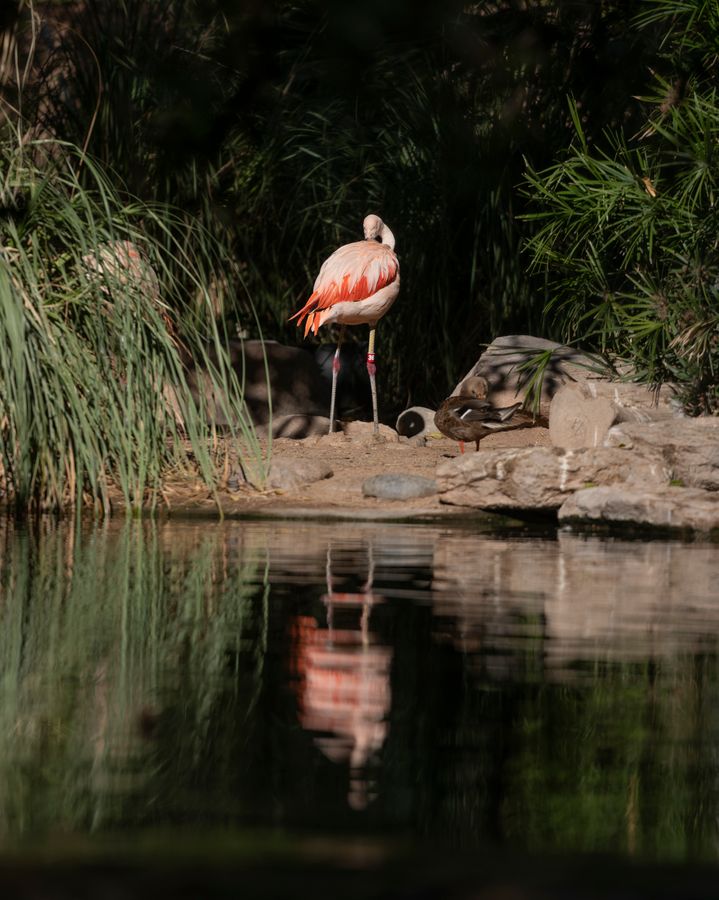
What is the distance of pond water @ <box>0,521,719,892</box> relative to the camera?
2490mm

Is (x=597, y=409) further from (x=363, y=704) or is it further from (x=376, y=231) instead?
(x=363, y=704)

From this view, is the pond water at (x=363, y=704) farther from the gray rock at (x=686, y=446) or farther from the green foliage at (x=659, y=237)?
the green foliage at (x=659, y=237)

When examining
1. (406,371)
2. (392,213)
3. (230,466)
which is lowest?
(230,466)

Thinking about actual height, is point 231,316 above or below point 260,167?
below

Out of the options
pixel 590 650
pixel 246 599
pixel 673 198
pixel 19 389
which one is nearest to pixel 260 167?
pixel 673 198

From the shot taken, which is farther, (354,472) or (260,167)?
(260,167)

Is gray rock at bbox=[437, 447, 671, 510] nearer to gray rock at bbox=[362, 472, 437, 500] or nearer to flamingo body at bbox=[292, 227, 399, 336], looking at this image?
gray rock at bbox=[362, 472, 437, 500]

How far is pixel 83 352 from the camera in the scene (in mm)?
8328

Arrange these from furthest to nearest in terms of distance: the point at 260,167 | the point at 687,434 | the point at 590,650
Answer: the point at 260,167, the point at 687,434, the point at 590,650

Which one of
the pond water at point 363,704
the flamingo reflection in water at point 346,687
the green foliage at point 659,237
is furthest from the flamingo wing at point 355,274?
the flamingo reflection in water at point 346,687

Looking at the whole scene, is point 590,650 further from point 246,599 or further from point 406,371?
point 406,371

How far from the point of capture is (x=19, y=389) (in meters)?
7.86

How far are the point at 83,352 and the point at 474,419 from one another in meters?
3.52

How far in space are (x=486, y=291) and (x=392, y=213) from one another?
3.91 ft
